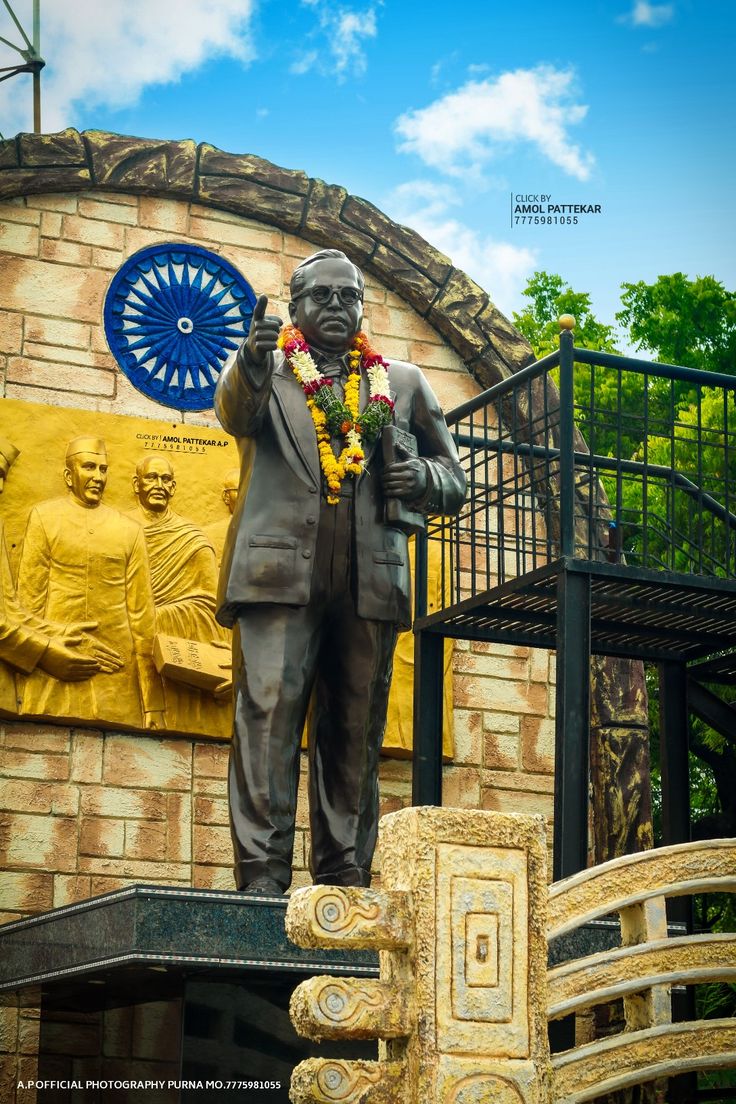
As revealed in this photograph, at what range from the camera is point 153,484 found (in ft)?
29.8

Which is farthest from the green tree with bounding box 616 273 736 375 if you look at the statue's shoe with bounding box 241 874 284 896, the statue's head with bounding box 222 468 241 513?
the statue's shoe with bounding box 241 874 284 896

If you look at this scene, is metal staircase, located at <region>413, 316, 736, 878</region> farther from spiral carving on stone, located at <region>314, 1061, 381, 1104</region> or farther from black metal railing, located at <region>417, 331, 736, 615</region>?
spiral carving on stone, located at <region>314, 1061, 381, 1104</region>

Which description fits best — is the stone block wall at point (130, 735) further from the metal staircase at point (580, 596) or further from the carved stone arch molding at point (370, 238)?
the metal staircase at point (580, 596)

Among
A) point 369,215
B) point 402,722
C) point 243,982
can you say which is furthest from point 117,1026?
point 369,215

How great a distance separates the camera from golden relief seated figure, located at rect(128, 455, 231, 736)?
29.4 feet

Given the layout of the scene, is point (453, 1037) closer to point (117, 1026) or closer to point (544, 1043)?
point (544, 1043)

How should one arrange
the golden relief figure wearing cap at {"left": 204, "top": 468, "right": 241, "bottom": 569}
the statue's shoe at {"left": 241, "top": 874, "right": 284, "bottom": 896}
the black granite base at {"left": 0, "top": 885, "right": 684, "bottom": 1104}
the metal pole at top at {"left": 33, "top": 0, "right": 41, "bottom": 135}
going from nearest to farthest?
the black granite base at {"left": 0, "top": 885, "right": 684, "bottom": 1104}, the statue's shoe at {"left": 241, "top": 874, "right": 284, "bottom": 896}, the golden relief figure wearing cap at {"left": 204, "top": 468, "right": 241, "bottom": 569}, the metal pole at top at {"left": 33, "top": 0, "right": 41, "bottom": 135}

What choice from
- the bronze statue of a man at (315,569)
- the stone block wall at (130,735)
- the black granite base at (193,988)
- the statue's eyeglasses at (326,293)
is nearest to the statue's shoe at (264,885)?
the bronze statue of a man at (315,569)

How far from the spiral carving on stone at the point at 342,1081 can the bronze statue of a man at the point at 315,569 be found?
1.58m

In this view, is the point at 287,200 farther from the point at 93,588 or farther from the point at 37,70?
the point at 93,588

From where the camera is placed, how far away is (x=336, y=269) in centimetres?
657

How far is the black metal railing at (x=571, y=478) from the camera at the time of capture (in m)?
7.46

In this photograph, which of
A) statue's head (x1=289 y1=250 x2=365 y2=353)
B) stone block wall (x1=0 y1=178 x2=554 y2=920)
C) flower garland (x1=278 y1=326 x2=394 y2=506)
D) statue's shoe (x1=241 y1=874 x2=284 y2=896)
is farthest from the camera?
stone block wall (x1=0 y1=178 x2=554 y2=920)

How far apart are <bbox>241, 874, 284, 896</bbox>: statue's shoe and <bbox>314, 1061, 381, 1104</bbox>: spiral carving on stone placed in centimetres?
148
